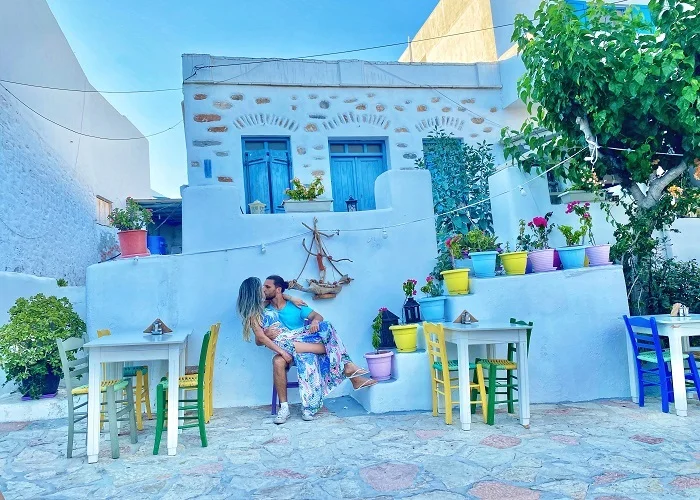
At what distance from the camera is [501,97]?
892cm

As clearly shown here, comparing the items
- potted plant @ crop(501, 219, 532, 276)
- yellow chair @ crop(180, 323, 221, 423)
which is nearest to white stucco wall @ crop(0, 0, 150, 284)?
yellow chair @ crop(180, 323, 221, 423)

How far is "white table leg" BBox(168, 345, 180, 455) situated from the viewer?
3.66 m

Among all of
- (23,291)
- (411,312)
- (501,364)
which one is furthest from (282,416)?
(23,291)

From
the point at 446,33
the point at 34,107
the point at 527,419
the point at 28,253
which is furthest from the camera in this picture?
the point at 446,33

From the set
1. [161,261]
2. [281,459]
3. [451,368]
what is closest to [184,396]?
[161,261]

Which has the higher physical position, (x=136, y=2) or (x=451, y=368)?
(x=136, y=2)

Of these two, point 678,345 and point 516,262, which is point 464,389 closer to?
point 516,262

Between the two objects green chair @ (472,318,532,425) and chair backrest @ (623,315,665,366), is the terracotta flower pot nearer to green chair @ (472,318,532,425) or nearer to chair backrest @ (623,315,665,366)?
green chair @ (472,318,532,425)

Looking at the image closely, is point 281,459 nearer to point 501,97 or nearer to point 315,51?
point 315,51

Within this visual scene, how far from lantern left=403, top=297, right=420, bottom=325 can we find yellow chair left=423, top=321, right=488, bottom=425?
632 mm

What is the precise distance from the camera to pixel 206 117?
25.4 ft

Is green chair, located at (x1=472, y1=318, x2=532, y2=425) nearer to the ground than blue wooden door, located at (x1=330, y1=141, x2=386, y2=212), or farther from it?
nearer to the ground

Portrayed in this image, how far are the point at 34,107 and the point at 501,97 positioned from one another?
7296mm

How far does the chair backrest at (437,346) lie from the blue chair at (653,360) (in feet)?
5.63
